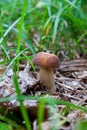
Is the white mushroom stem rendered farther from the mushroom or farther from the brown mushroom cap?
the brown mushroom cap

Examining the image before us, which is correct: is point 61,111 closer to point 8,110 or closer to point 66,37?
point 8,110

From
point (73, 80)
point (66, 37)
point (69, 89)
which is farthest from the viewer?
point (66, 37)

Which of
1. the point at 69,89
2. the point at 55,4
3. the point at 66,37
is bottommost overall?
the point at 69,89

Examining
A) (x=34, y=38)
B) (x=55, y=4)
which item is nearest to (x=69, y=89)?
(x=55, y=4)

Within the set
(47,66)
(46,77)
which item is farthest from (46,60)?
(46,77)

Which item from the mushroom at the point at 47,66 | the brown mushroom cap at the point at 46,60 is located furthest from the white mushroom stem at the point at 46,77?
the brown mushroom cap at the point at 46,60

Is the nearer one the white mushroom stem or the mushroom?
the mushroom

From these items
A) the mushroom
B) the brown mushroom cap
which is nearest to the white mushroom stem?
the mushroom

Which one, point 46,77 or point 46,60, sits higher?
point 46,60

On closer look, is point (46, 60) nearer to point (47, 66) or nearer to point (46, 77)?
point (47, 66)
